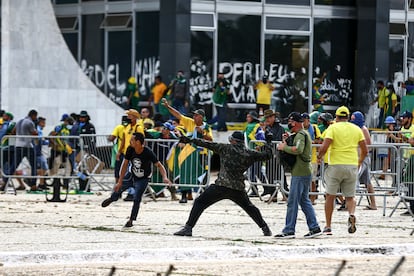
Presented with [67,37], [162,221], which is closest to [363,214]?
[162,221]

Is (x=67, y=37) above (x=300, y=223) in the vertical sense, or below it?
above

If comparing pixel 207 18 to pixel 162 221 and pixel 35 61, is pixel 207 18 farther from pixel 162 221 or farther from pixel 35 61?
pixel 162 221

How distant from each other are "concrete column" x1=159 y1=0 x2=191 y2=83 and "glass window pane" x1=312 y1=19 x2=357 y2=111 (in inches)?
175

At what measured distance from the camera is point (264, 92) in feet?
109

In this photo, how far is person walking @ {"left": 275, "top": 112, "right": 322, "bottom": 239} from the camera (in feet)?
52.6

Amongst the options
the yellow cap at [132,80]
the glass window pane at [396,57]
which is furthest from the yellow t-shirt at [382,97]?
the yellow cap at [132,80]

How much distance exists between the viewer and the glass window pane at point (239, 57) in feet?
113

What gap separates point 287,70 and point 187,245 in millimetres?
21151

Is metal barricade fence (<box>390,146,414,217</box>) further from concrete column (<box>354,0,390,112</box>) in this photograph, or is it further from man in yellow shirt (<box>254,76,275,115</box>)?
concrete column (<box>354,0,390,112</box>)

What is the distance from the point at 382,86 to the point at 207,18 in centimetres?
564

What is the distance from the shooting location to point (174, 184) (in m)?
22.9

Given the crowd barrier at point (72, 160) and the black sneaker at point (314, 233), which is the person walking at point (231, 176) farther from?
the crowd barrier at point (72, 160)

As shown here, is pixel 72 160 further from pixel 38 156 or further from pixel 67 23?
pixel 67 23

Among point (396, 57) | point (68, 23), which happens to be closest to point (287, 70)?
point (396, 57)
